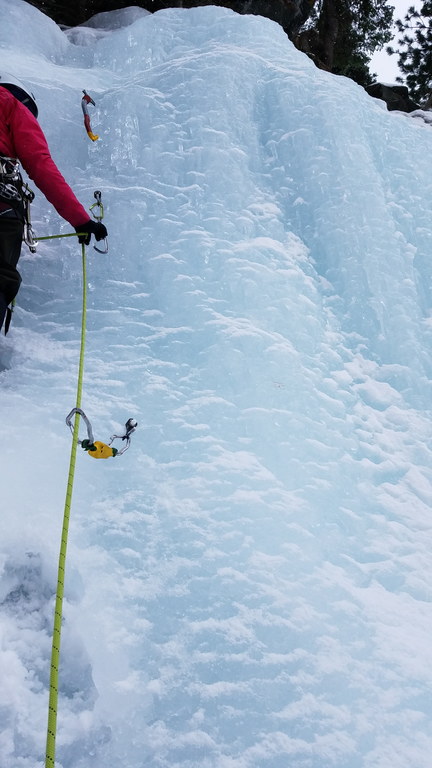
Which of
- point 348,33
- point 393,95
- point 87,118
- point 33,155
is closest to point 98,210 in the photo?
point 87,118

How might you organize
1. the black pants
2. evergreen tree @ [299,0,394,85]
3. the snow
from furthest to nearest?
evergreen tree @ [299,0,394,85] → the black pants → the snow

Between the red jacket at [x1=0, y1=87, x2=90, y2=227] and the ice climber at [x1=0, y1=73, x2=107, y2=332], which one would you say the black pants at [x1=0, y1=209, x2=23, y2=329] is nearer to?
the ice climber at [x1=0, y1=73, x2=107, y2=332]

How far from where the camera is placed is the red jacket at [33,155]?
97.4 inches

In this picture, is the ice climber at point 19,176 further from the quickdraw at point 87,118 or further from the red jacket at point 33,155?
the quickdraw at point 87,118

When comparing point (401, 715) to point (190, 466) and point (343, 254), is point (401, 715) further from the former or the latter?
point (343, 254)

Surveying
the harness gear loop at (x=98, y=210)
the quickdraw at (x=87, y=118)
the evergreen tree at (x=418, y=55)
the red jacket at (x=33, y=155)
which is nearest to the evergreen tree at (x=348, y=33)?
the evergreen tree at (x=418, y=55)

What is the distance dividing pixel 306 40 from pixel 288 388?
968 cm

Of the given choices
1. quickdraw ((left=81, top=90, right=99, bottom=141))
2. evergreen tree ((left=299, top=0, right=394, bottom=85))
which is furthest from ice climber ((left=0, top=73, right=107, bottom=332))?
evergreen tree ((left=299, top=0, right=394, bottom=85))

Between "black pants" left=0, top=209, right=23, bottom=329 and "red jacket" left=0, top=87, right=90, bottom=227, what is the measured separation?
186mm

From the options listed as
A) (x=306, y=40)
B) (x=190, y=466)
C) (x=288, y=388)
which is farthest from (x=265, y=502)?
(x=306, y=40)

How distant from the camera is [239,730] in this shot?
5.31 ft

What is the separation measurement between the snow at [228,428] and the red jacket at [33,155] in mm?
717

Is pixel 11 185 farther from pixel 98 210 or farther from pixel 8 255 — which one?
pixel 98 210

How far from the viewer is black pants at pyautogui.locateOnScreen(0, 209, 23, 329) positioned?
91.7 inches
